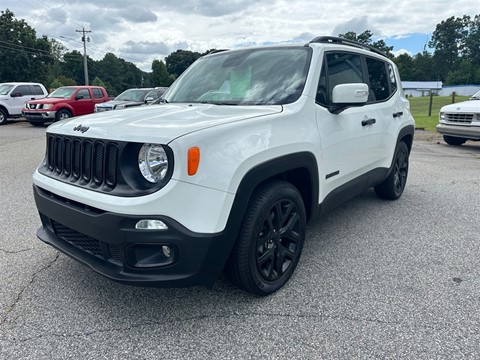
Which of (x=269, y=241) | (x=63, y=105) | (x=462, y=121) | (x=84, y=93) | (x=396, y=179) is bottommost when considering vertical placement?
(x=396, y=179)

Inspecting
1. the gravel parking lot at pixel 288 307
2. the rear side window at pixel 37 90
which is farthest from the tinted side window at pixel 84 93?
the gravel parking lot at pixel 288 307

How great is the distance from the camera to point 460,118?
10172mm

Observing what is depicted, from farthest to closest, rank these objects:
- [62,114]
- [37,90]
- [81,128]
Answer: [37,90] → [62,114] → [81,128]

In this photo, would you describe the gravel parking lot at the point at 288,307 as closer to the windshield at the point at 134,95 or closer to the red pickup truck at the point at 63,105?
the windshield at the point at 134,95

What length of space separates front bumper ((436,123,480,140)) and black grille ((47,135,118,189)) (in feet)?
33.3

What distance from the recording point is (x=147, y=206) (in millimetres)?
2105

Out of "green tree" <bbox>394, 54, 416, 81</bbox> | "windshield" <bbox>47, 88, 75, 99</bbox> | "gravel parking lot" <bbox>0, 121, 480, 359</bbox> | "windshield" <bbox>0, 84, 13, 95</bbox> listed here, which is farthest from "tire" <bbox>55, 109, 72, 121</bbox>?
"green tree" <bbox>394, 54, 416, 81</bbox>

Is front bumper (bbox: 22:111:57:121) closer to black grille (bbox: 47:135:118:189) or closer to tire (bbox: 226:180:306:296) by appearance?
black grille (bbox: 47:135:118:189)

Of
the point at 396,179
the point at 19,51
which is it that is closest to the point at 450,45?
the point at 19,51

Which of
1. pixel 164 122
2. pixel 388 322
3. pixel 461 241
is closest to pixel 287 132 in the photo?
pixel 164 122

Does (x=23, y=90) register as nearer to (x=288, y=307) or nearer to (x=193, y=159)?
(x=193, y=159)

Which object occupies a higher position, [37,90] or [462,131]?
[37,90]

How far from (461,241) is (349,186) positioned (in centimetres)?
131

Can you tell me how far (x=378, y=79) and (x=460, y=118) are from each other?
720cm
